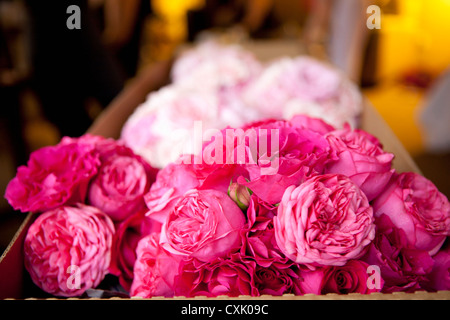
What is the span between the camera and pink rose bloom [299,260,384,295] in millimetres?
454

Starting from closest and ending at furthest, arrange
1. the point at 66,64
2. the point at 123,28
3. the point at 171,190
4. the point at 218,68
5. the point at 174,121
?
the point at 171,190
the point at 174,121
the point at 218,68
the point at 66,64
the point at 123,28

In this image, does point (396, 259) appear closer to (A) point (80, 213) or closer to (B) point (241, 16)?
(A) point (80, 213)

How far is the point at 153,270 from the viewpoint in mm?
521

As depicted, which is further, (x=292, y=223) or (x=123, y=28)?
(x=123, y=28)

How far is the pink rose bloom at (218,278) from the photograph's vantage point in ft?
1.53

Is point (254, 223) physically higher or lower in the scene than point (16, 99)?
higher

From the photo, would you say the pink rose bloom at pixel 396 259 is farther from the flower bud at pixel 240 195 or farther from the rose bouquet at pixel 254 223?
the flower bud at pixel 240 195

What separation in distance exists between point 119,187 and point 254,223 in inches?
9.6

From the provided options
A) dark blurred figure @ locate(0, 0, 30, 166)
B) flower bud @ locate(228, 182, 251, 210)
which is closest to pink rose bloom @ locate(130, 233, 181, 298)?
flower bud @ locate(228, 182, 251, 210)

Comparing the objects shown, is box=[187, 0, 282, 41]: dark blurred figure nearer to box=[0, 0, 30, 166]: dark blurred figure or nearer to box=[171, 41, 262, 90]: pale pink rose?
box=[0, 0, 30, 166]: dark blurred figure

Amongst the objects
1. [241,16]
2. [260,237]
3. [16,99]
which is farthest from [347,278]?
[241,16]

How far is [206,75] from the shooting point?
3.98ft

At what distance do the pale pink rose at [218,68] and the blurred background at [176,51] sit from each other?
0.34 metres
